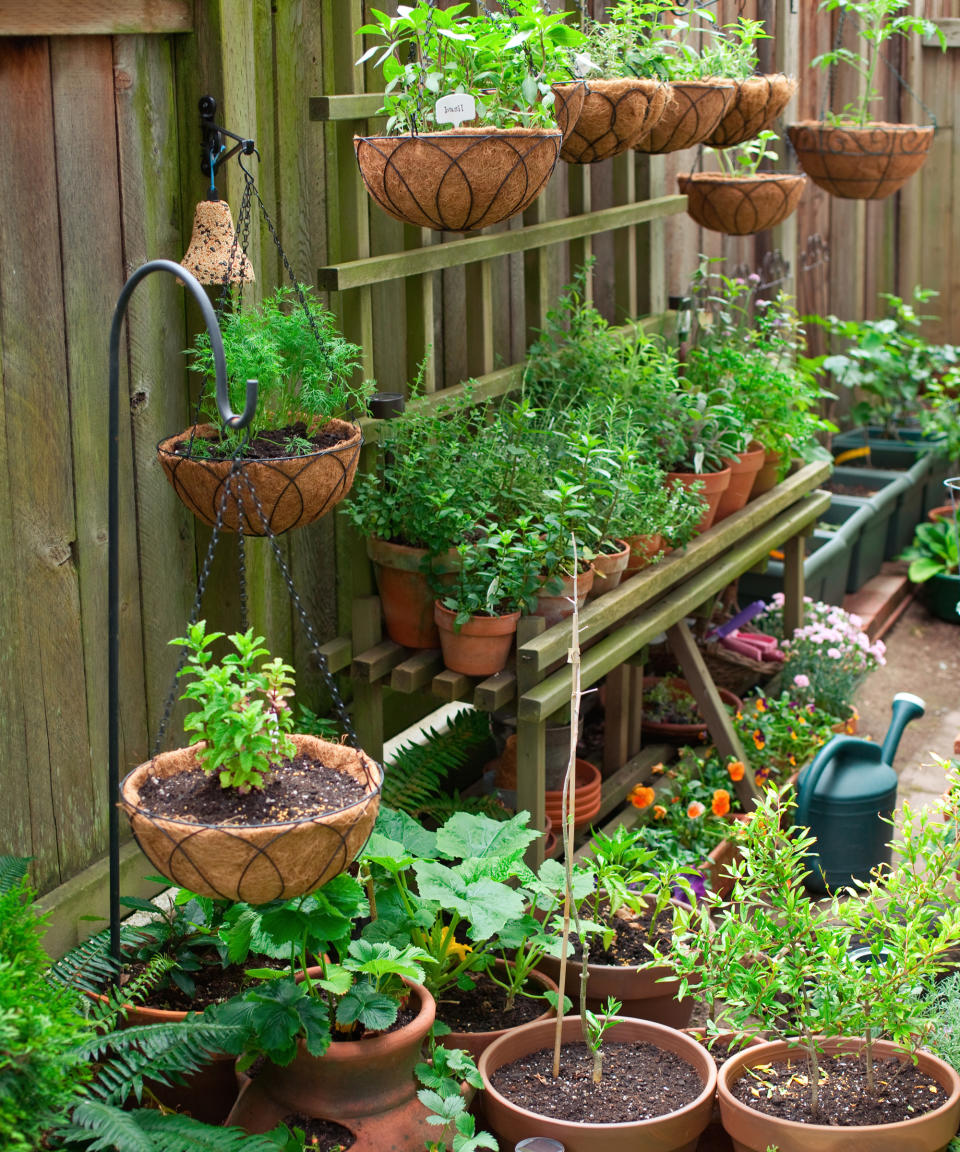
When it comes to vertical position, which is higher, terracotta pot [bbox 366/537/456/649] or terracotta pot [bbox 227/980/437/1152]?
terracotta pot [bbox 366/537/456/649]

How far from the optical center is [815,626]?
15.8 feet

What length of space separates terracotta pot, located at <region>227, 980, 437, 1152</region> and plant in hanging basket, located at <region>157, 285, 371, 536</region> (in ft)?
2.92

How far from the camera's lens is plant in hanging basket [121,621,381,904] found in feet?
6.51

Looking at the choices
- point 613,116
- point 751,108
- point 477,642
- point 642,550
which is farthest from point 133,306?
point 751,108

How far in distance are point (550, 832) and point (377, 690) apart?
581mm

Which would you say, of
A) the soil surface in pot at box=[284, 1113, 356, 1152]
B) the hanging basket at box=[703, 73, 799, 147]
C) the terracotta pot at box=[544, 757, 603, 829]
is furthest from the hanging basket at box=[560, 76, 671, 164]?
the soil surface in pot at box=[284, 1113, 356, 1152]

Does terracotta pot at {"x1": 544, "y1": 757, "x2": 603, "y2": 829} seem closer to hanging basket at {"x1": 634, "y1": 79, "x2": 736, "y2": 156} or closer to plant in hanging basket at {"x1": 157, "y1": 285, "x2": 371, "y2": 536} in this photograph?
plant in hanging basket at {"x1": 157, "y1": 285, "x2": 371, "y2": 536}

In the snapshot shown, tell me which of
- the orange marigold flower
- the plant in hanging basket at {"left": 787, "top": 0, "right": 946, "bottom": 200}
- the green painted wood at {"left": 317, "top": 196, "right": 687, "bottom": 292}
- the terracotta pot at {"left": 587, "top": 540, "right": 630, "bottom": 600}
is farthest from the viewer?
the plant in hanging basket at {"left": 787, "top": 0, "right": 946, "bottom": 200}

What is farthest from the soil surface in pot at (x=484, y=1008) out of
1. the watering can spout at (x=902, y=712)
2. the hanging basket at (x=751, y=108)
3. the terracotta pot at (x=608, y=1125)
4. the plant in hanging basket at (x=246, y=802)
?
the hanging basket at (x=751, y=108)

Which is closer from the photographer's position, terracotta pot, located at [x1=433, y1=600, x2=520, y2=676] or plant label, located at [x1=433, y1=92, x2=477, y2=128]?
plant label, located at [x1=433, y1=92, x2=477, y2=128]

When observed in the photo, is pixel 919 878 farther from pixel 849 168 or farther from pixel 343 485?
pixel 849 168

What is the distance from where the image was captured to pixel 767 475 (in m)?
4.47

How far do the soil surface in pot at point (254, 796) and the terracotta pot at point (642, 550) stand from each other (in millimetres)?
1508

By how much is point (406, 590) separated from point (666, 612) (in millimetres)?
775
